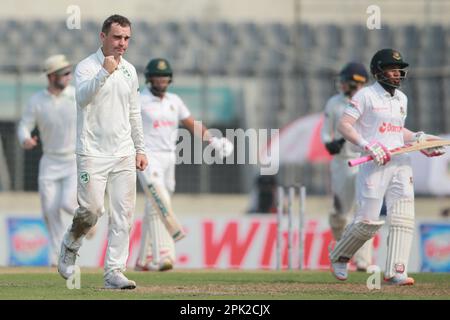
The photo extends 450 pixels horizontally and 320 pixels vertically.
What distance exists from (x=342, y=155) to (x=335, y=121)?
1.47 feet

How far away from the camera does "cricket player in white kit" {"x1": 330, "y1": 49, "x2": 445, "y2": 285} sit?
1198 centimetres

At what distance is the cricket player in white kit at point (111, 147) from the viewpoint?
10.7m

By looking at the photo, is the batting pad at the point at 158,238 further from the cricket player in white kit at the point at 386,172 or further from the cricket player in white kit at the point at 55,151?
the cricket player in white kit at the point at 386,172

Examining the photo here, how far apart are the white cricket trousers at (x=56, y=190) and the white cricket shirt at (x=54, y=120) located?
131 mm

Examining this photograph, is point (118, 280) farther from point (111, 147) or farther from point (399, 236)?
point (399, 236)

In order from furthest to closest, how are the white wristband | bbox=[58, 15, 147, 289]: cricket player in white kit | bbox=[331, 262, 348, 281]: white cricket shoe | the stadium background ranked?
the stadium background
bbox=[331, 262, 348, 281]: white cricket shoe
the white wristband
bbox=[58, 15, 147, 289]: cricket player in white kit

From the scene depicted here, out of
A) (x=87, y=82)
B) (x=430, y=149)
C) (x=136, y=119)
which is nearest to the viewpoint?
(x=87, y=82)

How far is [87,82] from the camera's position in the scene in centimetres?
1055

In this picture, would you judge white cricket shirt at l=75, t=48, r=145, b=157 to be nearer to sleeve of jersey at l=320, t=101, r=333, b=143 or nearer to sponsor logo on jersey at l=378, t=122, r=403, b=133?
sponsor logo on jersey at l=378, t=122, r=403, b=133

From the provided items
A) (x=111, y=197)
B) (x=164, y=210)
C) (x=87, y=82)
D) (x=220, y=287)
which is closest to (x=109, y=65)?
(x=87, y=82)

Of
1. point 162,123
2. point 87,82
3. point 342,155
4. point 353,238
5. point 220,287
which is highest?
point 87,82

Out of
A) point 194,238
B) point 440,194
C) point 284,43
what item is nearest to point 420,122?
point 440,194

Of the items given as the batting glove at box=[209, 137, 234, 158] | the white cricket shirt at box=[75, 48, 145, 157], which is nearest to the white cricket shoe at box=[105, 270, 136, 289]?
the white cricket shirt at box=[75, 48, 145, 157]
